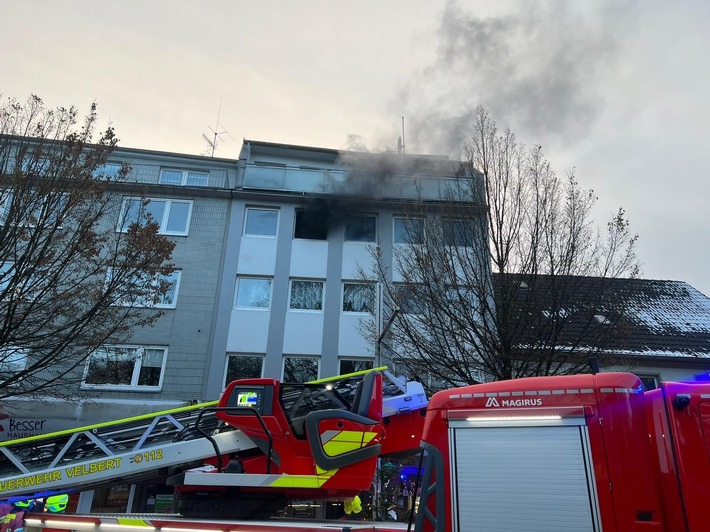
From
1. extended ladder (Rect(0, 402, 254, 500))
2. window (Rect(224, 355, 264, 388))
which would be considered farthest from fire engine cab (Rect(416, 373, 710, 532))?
window (Rect(224, 355, 264, 388))

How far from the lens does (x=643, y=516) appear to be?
3176mm

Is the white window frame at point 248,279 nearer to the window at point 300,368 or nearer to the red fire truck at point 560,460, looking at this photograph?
the window at point 300,368

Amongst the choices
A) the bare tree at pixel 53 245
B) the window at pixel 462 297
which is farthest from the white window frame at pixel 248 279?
the window at pixel 462 297

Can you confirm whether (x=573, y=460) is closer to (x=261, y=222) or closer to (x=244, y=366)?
(x=244, y=366)

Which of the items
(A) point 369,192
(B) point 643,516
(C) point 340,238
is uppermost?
(A) point 369,192

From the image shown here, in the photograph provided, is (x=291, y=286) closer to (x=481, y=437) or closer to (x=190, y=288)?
(x=190, y=288)

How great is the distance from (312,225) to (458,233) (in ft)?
28.2

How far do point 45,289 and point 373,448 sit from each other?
7.53 meters

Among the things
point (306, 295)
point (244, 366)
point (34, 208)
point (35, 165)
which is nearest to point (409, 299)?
point (306, 295)

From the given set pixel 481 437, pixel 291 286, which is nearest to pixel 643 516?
pixel 481 437

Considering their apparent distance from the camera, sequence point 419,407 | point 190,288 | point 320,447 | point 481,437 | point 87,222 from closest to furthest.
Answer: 1. point 481,437
2. point 320,447
3. point 419,407
4. point 87,222
5. point 190,288

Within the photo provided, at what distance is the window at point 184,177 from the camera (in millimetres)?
19722

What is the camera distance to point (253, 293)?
1792 cm

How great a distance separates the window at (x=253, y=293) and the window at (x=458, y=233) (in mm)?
8434
